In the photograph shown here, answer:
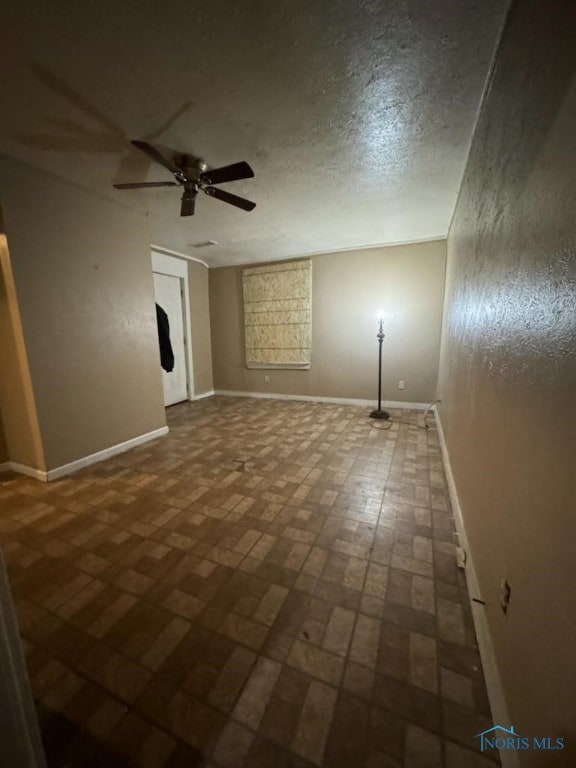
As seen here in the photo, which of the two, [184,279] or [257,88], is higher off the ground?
[257,88]

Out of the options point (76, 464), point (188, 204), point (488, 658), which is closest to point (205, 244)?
point (188, 204)

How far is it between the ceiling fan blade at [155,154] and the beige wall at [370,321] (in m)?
2.91

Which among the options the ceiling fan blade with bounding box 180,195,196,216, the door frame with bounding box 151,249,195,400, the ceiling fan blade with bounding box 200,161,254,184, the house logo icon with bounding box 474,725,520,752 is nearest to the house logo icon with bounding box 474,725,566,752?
the house logo icon with bounding box 474,725,520,752

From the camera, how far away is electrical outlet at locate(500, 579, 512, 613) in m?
0.92

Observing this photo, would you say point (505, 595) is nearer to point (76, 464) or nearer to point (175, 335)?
point (76, 464)

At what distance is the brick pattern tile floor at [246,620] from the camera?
35.8 inches

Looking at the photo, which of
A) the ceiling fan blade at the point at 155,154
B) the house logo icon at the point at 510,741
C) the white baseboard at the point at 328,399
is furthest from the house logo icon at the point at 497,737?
the white baseboard at the point at 328,399

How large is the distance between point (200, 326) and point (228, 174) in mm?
3625

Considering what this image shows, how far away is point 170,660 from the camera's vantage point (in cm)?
113

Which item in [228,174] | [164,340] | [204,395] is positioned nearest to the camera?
[228,174]

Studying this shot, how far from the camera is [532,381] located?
2.67 ft

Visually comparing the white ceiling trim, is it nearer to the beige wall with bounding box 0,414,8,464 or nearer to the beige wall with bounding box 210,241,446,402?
the beige wall with bounding box 210,241,446,402

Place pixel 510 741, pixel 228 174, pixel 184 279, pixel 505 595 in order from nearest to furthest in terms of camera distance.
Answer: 1. pixel 510 741
2. pixel 505 595
3. pixel 228 174
4. pixel 184 279

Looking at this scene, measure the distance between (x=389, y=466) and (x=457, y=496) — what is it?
751 mm
